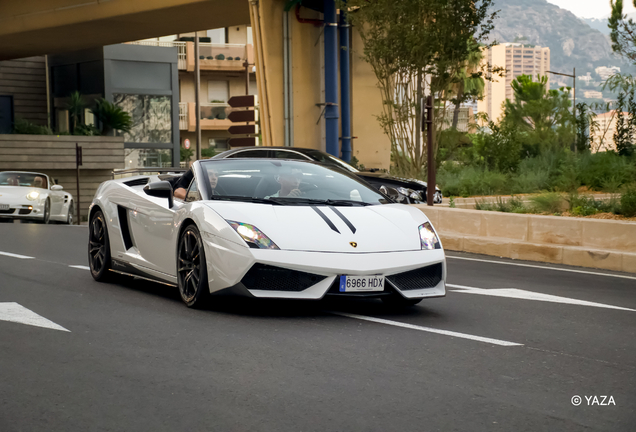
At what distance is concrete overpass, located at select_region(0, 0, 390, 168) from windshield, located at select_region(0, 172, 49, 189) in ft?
20.3

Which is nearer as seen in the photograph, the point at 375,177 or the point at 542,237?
the point at 542,237

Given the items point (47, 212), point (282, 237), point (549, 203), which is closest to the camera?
point (282, 237)

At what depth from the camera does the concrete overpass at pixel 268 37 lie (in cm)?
2459

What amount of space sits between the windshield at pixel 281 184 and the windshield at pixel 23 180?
Answer: 15910 millimetres

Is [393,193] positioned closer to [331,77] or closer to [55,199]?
[331,77]

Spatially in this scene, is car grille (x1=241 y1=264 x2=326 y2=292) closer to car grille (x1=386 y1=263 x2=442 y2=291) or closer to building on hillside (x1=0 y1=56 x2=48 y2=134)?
car grille (x1=386 y1=263 x2=442 y2=291)

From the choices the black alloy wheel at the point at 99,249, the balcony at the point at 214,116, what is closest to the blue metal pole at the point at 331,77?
the black alloy wheel at the point at 99,249

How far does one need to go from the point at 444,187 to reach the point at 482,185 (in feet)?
2.96

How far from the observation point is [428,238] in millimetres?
6938

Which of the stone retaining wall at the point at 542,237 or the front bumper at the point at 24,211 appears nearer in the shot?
the stone retaining wall at the point at 542,237

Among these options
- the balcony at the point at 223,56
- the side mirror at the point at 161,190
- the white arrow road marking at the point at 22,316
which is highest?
the balcony at the point at 223,56

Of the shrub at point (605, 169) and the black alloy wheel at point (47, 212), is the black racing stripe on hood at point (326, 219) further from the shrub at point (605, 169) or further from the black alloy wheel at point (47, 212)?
the black alloy wheel at point (47, 212)

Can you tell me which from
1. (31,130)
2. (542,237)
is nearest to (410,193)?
(542,237)

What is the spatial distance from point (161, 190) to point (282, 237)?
1.53 metres
